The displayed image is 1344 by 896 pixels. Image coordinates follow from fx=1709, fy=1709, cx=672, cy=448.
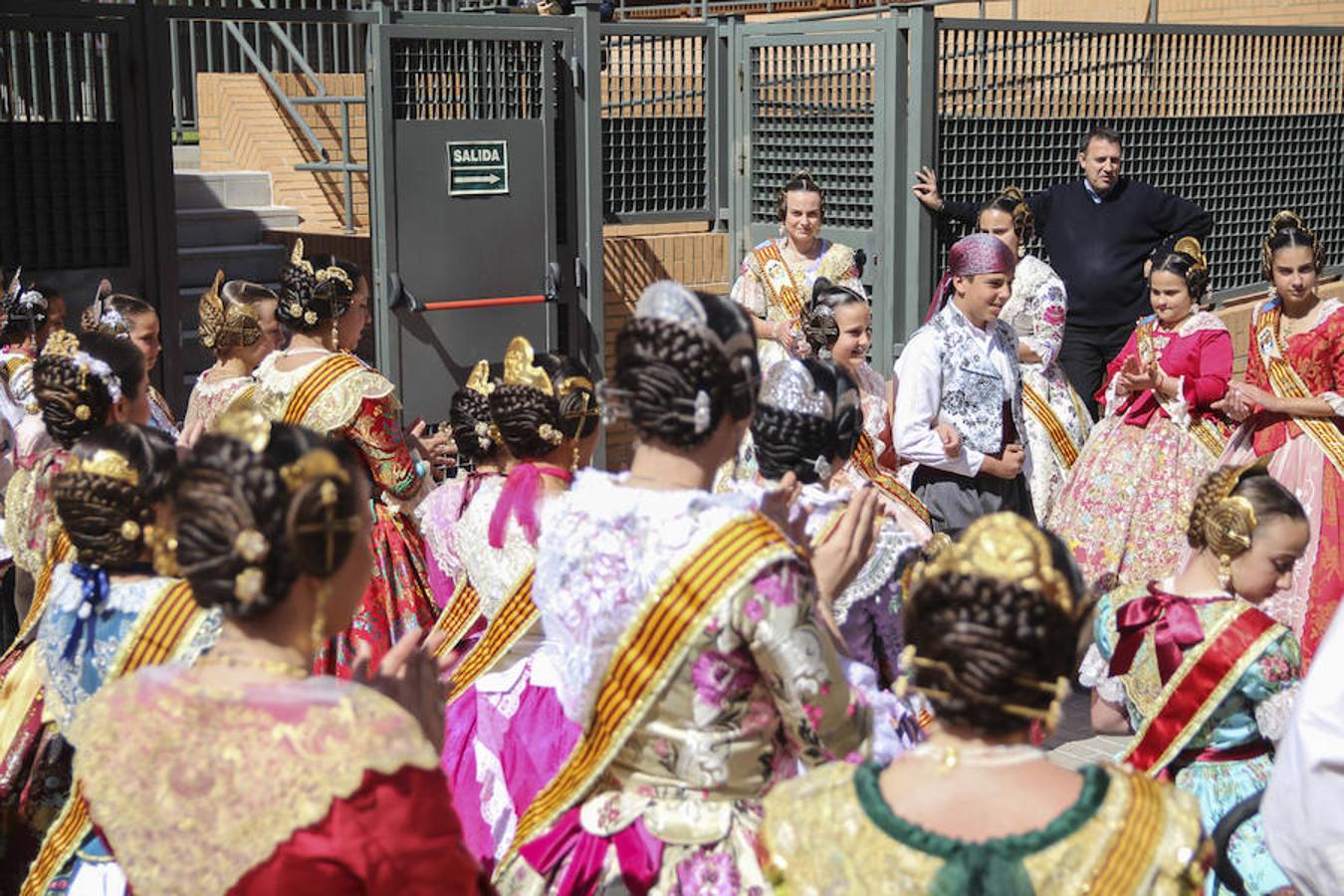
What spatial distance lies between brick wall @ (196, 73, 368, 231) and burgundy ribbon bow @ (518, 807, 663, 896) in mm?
8504

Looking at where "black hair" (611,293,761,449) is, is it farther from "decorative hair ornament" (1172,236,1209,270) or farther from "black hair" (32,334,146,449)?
"decorative hair ornament" (1172,236,1209,270)

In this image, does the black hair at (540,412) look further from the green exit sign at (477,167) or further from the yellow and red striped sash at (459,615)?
the green exit sign at (477,167)

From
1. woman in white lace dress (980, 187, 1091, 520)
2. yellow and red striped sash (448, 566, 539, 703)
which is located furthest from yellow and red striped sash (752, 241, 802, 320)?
yellow and red striped sash (448, 566, 539, 703)

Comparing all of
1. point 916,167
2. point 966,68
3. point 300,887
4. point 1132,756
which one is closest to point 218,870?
point 300,887

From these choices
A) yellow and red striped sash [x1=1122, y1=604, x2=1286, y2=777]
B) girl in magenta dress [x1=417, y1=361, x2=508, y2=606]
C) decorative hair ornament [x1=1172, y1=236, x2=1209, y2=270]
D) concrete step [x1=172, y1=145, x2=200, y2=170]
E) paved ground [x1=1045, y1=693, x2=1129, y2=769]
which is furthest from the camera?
concrete step [x1=172, y1=145, x2=200, y2=170]

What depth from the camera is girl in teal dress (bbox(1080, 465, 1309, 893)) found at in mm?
3781

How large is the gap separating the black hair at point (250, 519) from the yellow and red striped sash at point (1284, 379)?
16.3ft

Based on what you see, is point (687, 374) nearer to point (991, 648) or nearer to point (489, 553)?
point (991, 648)

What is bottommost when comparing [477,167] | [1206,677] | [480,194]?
[1206,677]

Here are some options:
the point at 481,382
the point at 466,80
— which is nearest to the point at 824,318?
the point at 481,382

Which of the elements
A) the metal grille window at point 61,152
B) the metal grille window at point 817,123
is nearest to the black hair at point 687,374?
the metal grille window at point 61,152

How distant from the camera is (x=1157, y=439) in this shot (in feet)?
23.0

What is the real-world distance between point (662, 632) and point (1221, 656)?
1.51m

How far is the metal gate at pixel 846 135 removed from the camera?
352 inches
